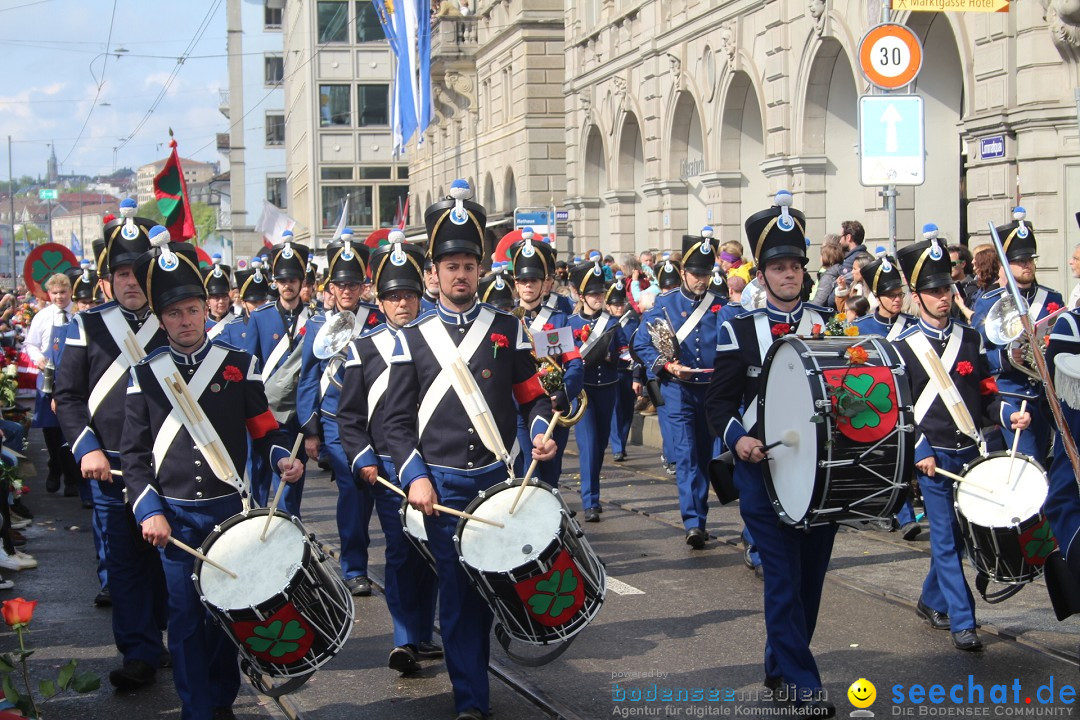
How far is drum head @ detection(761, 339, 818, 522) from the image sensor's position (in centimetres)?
602

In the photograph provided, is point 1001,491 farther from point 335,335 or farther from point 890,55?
point 890,55

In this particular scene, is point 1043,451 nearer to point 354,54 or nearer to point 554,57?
point 554,57

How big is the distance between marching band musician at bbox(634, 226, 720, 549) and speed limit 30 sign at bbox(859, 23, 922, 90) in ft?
7.88

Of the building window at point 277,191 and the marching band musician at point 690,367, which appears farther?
the building window at point 277,191

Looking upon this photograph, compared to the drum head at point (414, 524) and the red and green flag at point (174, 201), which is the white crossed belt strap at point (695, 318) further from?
the red and green flag at point (174, 201)

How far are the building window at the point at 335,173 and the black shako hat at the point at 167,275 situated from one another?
6789cm

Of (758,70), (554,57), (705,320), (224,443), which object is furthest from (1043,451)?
(554,57)

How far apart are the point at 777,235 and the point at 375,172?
6970cm

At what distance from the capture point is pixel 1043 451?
10.3m

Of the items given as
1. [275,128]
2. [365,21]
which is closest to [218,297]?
[365,21]

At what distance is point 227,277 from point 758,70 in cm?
1293

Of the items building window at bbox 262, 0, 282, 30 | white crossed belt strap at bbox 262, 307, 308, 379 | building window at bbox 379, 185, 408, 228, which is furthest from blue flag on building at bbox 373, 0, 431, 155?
building window at bbox 262, 0, 282, 30

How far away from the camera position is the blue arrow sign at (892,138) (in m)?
12.8

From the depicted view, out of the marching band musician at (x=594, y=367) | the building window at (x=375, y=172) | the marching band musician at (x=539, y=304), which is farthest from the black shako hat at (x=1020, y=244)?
the building window at (x=375, y=172)
